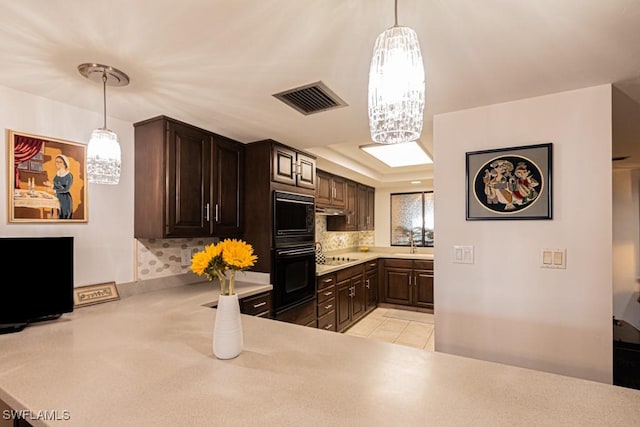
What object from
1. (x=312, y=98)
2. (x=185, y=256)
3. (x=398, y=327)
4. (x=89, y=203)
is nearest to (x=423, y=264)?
(x=398, y=327)

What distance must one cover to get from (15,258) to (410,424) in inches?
79.3

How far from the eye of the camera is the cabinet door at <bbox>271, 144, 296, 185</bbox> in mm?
2840

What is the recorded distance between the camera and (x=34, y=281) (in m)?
1.66

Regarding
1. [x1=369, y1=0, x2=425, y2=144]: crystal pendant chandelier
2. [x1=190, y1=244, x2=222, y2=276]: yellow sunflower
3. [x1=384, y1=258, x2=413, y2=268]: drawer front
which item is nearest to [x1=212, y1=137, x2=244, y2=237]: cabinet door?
[x1=190, y1=244, x2=222, y2=276]: yellow sunflower

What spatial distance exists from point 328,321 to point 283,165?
185 cm

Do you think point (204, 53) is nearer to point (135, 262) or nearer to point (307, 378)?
point (307, 378)

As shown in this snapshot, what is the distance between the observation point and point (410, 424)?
778 mm

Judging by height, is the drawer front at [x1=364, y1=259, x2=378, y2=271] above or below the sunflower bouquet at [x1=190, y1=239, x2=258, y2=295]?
below

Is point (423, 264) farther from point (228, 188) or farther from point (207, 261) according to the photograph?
point (207, 261)

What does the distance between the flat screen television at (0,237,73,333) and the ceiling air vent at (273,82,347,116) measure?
1.53m

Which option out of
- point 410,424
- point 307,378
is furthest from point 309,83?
point 410,424

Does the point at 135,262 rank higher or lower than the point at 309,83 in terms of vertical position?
lower

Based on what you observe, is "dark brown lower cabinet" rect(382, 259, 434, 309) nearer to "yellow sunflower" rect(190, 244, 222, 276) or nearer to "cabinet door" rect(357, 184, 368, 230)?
"cabinet door" rect(357, 184, 368, 230)

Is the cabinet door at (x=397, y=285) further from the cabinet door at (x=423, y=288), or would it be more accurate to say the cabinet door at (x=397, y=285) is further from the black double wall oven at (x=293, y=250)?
the black double wall oven at (x=293, y=250)
